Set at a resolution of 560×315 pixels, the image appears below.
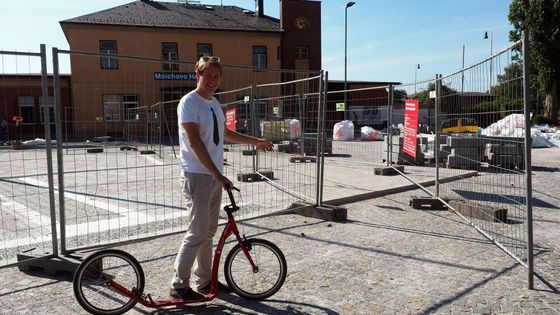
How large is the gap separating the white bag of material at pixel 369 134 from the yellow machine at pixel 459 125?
14.3 metres

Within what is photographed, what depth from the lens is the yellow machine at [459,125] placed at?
697 centimetres

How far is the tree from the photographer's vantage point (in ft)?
135

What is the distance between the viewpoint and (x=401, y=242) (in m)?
5.68

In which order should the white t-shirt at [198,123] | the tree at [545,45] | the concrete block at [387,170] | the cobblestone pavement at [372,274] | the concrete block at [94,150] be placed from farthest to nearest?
1. the tree at [545,45]
2. the concrete block at [94,150]
3. the concrete block at [387,170]
4. the cobblestone pavement at [372,274]
5. the white t-shirt at [198,123]

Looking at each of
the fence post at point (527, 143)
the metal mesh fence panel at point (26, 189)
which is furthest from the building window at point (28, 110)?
the fence post at point (527, 143)

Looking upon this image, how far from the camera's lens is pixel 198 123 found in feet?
11.8

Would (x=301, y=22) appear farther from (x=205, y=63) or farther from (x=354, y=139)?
(x=205, y=63)

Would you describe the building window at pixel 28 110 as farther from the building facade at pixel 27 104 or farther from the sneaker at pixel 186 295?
the sneaker at pixel 186 295

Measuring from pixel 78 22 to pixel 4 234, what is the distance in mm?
32875

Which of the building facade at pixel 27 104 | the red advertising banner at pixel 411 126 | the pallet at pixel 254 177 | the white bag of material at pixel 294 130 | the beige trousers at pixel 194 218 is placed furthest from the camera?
the white bag of material at pixel 294 130

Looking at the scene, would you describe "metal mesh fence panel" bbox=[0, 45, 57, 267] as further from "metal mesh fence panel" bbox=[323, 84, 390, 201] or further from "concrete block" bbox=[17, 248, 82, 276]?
"metal mesh fence panel" bbox=[323, 84, 390, 201]

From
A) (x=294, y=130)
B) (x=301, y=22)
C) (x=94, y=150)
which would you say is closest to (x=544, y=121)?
(x=301, y=22)

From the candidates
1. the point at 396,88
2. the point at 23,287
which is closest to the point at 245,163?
the point at 396,88

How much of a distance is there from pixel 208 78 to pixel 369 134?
20127 mm
